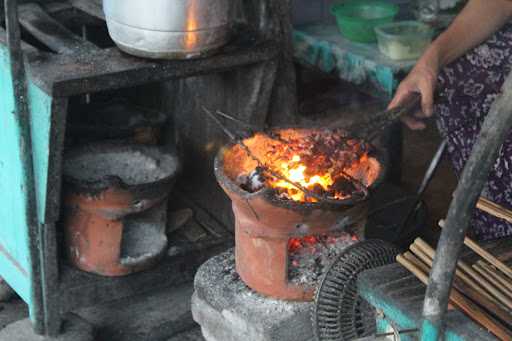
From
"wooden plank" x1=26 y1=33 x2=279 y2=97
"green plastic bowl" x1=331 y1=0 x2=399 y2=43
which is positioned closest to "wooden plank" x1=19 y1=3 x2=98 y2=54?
"wooden plank" x1=26 y1=33 x2=279 y2=97

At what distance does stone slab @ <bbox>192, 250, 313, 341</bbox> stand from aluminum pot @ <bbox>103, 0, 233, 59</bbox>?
859 mm

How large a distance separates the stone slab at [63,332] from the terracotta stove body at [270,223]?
791 millimetres

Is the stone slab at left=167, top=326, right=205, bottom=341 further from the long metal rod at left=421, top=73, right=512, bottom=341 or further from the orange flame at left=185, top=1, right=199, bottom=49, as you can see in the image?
the long metal rod at left=421, top=73, right=512, bottom=341

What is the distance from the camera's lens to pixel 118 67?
310 centimetres

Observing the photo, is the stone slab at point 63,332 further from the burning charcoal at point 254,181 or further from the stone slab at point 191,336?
the burning charcoal at point 254,181

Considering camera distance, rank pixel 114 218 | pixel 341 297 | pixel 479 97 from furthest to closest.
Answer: pixel 114 218 → pixel 479 97 → pixel 341 297

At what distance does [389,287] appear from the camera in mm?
2250

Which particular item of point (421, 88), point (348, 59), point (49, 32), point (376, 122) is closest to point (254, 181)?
point (376, 122)

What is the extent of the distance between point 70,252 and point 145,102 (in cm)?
110

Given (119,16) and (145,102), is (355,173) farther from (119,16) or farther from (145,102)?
(145,102)

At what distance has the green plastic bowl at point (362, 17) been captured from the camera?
4219 millimetres

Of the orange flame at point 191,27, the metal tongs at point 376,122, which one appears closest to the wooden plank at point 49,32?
the orange flame at point 191,27

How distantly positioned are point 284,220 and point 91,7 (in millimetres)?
1458

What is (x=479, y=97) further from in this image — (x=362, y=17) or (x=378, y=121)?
(x=362, y=17)
